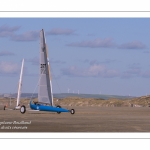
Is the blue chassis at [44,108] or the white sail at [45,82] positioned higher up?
the white sail at [45,82]

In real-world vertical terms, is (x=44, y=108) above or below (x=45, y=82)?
below

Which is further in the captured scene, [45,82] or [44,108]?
[45,82]

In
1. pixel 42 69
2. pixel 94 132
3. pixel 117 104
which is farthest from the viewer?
pixel 117 104

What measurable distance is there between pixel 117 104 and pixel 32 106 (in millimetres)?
49159

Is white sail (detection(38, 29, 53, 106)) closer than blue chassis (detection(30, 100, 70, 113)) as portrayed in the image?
No

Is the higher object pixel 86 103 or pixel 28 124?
pixel 86 103

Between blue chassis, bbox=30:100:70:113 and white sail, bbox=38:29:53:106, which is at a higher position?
white sail, bbox=38:29:53:106

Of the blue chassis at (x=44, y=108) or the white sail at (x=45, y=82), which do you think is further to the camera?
the white sail at (x=45, y=82)

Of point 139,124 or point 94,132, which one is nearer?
point 94,132
